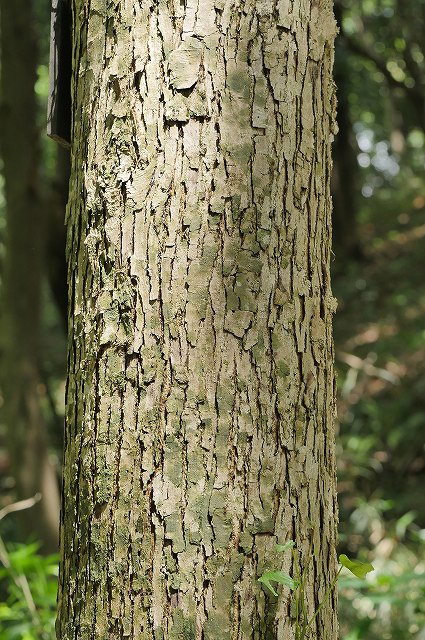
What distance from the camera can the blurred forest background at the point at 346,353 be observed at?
3723mm

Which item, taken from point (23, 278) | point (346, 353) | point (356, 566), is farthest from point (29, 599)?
point (346, 353)

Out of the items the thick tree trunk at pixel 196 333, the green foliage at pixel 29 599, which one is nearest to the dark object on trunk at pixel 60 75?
the thick tree trunk at pixel 196 333

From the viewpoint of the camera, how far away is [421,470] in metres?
6.38

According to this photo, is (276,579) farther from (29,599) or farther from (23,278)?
(23,278)

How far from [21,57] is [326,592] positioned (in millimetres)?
4682

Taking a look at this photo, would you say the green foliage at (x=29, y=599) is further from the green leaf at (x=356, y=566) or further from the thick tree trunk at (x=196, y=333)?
the green leaf at (x=356, y=566)

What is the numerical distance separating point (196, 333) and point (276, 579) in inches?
17.3

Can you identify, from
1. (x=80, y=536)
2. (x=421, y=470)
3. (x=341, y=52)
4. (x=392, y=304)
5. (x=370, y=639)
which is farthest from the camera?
(x=392, y=304)

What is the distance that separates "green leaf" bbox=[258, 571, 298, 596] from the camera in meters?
1.24

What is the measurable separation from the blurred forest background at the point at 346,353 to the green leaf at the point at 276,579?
1352 millimetres

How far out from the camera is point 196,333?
1288 mm

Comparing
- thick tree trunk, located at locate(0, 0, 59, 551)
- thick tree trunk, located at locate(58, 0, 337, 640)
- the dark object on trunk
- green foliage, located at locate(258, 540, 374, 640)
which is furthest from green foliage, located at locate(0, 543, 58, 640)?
thick tree trunk, located at locate(0, 0, 59, 551)

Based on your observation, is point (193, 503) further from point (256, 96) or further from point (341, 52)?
point (341, 52)

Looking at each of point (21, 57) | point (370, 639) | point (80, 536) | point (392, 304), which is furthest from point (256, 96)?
point (392, 304)
